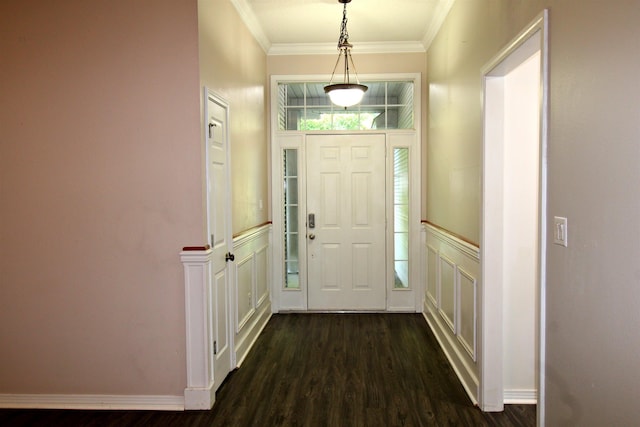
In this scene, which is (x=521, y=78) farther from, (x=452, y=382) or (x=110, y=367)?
(x=110, y=367)

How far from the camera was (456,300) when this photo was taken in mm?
3447

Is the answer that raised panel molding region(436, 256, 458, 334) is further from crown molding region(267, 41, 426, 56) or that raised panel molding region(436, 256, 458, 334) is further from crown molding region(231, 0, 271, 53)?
crown molding region(231, 0, 271, 53)

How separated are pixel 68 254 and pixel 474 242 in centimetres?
267

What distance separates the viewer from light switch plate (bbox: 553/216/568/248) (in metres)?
1.76

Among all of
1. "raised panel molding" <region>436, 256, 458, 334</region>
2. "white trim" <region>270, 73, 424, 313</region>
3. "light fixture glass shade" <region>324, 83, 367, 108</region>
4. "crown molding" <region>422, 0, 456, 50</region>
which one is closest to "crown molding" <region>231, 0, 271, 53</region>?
"white trim" <region>270, 73, 424, 313</region>

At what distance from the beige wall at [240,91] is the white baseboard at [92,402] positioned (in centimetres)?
135

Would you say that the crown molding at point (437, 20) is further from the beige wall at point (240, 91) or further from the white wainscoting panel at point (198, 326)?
the white wainscoting panel at point (198, 326)

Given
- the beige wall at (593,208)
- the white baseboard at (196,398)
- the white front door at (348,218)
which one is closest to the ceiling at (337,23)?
the white front door at (348,218)

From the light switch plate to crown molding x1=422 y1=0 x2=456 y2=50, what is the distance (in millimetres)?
2475

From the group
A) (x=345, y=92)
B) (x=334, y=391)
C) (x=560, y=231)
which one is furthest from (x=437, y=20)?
(x=334, y=391)

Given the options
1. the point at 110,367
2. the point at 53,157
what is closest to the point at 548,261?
the point at 110,367

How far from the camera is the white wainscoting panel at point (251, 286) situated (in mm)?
3668

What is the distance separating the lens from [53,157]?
286 cm

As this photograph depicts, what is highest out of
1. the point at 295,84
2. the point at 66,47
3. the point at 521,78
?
the point at 295,84
